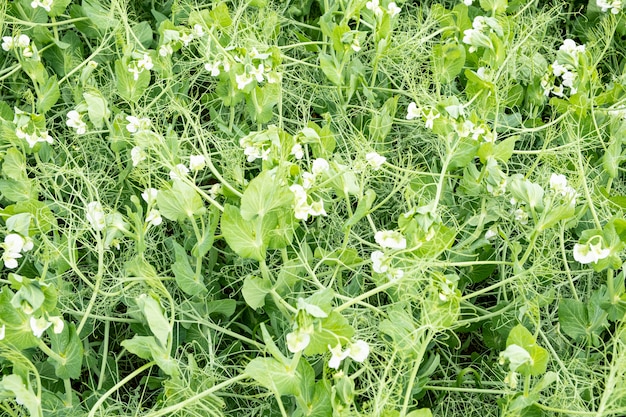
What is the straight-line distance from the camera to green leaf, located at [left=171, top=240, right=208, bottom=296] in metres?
1.21

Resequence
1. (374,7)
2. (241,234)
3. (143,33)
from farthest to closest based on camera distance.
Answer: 1. (143,33)
2. (374,7)
3. (241,234)

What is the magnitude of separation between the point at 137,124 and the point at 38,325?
0.43m

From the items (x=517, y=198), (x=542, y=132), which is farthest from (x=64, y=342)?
(x=542, y=132)

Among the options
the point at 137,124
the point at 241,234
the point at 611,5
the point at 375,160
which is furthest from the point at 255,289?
the point at 611,5

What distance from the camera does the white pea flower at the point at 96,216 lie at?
48.2 inches

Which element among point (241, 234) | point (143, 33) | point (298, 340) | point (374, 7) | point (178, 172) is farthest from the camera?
point (143, 33)

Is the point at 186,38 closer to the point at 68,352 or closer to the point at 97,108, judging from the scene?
the point at 97,108

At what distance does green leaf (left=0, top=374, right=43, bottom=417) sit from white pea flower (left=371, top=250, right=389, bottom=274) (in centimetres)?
48

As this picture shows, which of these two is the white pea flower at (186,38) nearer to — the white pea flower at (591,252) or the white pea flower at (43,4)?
the white pea flower at (43,4)

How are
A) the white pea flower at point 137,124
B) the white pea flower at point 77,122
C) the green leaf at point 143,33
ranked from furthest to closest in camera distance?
the green leaf at point 143,33 → the white pea flower at point 77,122 → the white pea flower at point 137,124

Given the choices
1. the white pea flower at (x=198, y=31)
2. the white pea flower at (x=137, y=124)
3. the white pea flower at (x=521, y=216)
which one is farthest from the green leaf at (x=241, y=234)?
the white pea flower at (x=198, y=31)

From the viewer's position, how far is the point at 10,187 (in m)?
1.35

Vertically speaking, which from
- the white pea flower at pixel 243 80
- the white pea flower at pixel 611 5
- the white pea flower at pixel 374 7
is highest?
the white pea flower at pixel 374 7

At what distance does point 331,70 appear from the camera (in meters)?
1.47
